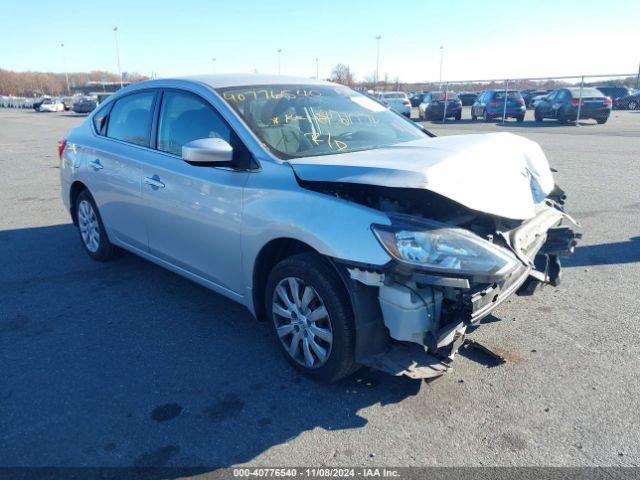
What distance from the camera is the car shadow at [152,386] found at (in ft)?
8.84

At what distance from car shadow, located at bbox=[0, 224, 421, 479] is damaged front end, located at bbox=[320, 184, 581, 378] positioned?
388mm

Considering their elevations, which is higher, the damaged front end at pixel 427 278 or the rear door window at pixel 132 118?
the rear door window at pixel 132 118

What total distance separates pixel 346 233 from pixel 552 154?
11.8 meters

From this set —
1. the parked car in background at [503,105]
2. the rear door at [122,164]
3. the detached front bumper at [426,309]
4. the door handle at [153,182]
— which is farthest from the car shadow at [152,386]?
the parked car in background at [503,105]

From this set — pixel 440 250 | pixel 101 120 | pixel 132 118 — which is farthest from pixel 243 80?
pixel 440 250

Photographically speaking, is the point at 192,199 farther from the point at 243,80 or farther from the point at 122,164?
the point at 122,164

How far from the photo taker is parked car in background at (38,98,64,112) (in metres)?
54.3

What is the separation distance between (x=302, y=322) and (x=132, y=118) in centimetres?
277

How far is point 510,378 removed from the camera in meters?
3.25

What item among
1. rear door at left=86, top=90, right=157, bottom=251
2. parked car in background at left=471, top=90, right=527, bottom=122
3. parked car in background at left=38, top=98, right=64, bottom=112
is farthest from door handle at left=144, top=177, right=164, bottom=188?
parked car in background at left=38, top=98, right=64, bottom=112

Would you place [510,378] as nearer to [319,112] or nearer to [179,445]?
[179,445]

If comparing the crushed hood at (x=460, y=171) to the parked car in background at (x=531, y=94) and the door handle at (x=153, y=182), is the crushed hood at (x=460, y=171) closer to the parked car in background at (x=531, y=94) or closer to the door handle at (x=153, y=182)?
the door handle at (x=153, y=182)

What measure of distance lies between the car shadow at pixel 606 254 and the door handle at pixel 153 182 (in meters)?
4.00

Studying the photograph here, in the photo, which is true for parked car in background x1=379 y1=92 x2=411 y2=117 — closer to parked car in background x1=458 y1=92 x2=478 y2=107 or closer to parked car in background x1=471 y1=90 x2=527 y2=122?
parked car in background x1=471 y1=90 x2=527 y2=122
